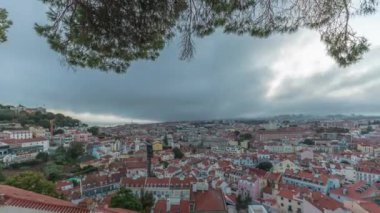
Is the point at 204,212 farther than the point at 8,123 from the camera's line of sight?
No

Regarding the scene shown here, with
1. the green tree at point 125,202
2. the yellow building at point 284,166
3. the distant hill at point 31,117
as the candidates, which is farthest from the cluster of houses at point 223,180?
the distant hill at point 31,117

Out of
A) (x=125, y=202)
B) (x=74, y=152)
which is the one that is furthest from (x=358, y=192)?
(x=74, y=152)

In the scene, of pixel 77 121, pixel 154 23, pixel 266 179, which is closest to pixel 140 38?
pixel 154 23

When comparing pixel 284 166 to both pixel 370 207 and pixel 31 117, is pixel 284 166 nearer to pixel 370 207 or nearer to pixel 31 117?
pixel 370 207

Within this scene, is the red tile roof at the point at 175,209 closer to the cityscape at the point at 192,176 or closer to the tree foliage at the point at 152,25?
the cityscape at the point at 192,176

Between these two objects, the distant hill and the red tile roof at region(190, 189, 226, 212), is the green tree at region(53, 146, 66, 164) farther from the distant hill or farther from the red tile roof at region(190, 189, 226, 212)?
the red tile roof at region(190, 189, 226, 212)

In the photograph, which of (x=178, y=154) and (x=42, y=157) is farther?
(x=178, y=154)

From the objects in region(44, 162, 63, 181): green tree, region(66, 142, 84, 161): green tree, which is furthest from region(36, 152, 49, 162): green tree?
region(44, 162, 63, 181): green tree

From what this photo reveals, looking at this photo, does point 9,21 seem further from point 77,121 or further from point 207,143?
point 77,121
